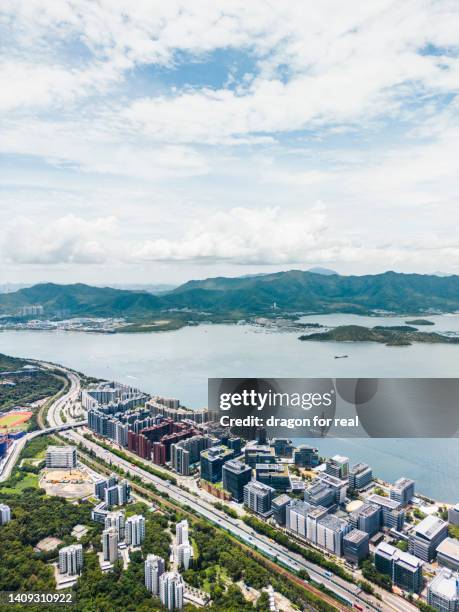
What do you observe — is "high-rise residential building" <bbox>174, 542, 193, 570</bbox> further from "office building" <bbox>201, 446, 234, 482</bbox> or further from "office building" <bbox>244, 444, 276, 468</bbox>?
"office building" <bbox>244, 444, 276, 468</bbox>

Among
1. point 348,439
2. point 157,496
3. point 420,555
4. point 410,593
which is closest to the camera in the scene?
point 410,593

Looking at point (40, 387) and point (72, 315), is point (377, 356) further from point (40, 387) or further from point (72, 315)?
point (72, 315)

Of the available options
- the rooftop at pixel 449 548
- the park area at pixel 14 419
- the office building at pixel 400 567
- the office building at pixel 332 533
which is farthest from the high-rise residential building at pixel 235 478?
the park area at pixel 14 419

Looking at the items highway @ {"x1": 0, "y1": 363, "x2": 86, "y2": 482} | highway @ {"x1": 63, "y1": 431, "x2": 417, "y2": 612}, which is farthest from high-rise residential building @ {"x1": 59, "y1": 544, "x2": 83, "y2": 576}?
highway @ {"x1": 0, "y1": 363, "x2": 86, "y2": 482}

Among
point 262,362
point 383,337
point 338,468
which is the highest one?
point 383,337

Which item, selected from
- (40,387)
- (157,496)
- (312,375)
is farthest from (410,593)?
(40,387)

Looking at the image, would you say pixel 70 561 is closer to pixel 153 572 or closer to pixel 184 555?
pixel 153 572

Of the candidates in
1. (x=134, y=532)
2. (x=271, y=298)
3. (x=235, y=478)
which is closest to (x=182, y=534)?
(x=134, y=532)

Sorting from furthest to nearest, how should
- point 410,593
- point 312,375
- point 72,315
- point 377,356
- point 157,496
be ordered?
1. point 72,315
2. point 377,356
3. point 312,375
4. point 157,496
5. point 410,593
